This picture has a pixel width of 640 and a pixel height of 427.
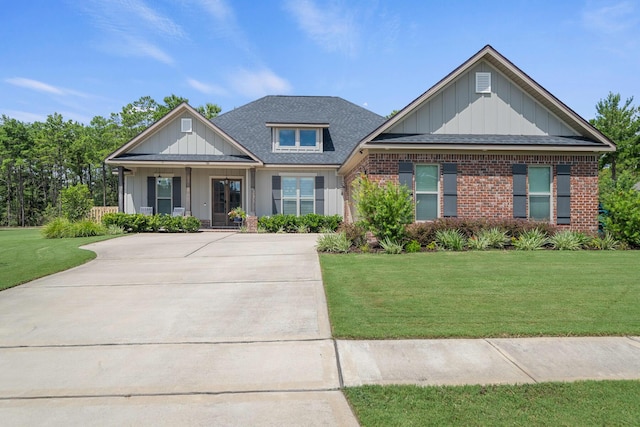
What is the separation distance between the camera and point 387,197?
1122cm

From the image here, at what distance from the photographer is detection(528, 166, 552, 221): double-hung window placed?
45.8 feet

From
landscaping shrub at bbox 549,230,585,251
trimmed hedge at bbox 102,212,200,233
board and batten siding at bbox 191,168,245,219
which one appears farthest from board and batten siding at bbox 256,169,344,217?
landscaping shrub at bbox 549,230,585,251

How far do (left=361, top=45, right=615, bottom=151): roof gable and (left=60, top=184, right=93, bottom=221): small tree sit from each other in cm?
1433

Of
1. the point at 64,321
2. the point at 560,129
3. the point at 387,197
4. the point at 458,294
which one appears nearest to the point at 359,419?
the point at 458,294

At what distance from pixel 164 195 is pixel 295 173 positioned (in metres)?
6.58

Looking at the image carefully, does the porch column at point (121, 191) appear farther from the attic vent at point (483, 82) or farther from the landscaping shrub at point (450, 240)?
the attic vent at point (483, 82)

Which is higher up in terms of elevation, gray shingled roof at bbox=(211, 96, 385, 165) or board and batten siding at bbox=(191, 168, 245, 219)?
gray shingled roof at bbox=(211, 96, 385, 165)

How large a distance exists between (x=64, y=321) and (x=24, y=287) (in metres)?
2.75

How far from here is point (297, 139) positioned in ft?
68.6

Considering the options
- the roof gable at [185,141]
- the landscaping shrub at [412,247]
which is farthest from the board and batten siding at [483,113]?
the roof gable at [185,141]

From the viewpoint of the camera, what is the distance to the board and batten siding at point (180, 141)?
762 inches

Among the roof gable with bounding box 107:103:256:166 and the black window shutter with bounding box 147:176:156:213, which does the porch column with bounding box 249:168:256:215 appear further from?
the black window shutter with bounding box 147:176:156:213

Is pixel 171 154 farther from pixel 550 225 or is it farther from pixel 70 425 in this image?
pixel 70 425

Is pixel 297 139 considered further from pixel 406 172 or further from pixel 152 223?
pixel 406 172
